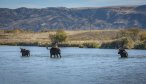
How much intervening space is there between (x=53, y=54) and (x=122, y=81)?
30.3m

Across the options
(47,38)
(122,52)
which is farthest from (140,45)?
(47,38)

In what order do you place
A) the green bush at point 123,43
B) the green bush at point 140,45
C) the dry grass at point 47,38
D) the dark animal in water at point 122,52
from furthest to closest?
the dry grass at point 47,38 → the green bush at point 123,43 → the green bush at point 140,45 → the dark animal in water at point 122,52

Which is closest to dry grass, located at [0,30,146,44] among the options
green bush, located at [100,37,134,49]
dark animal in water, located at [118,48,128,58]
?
green bush, located at [100,37,134,49]

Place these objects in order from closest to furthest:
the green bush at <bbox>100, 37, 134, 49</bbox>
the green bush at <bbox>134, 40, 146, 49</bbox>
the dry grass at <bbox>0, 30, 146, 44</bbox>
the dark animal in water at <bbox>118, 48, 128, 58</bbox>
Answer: the dark animal in water at <bbox>118, 48, 128, 58</bbox> < the green bush at <bbox>134, 40, 146, 49</bbox> < the green bush at <bbox>100, 37, 134, 49</bbox> < the dry grass at <bbox>0, 30, 146, 44</bbox>

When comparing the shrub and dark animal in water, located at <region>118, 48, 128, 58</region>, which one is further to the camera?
the shrub

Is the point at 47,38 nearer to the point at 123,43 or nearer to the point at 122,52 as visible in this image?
the point at 123,43

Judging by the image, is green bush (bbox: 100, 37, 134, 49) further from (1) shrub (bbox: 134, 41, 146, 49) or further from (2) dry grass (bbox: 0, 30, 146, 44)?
(2) dry grass (bbox: 0, 30, 146, 44)

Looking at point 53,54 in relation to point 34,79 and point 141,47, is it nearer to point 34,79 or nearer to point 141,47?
point 34,79

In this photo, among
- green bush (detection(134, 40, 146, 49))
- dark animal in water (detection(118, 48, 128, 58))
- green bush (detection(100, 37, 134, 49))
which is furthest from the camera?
green bush (detection(100, 37, 134, 49))

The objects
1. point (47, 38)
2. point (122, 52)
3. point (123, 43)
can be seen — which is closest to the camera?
point (122, 52)

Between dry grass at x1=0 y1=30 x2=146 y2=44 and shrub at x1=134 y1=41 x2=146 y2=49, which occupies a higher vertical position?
dry grass at x1=0 y1=30 x2=146 y2=44

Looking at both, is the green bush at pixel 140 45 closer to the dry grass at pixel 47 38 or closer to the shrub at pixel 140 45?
the shrub at pixel 140 45

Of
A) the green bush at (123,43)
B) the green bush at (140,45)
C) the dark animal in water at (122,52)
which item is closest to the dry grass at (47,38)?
the green bush at (123,43)

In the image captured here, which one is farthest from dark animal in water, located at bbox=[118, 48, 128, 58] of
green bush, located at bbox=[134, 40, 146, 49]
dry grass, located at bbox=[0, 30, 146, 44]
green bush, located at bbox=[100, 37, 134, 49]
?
dry grass, located at bbox=[0, 30, 146, 44]
